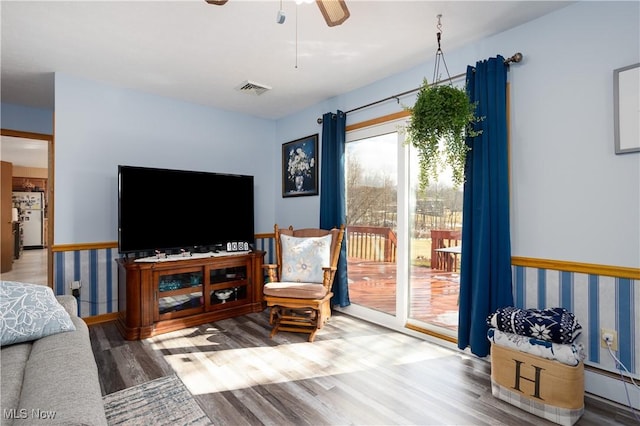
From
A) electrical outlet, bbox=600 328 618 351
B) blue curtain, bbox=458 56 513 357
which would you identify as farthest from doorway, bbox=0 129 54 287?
electrical outlet, bbox=600 328 618 351

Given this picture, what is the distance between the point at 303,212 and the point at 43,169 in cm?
900

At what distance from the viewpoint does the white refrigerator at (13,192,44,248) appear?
30.1 feet

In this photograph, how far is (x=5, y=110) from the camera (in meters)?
3.77

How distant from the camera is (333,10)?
168 cm

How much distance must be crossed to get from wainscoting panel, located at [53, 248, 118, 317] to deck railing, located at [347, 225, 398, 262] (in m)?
2.64

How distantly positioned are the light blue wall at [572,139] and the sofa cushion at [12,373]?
9.22ft

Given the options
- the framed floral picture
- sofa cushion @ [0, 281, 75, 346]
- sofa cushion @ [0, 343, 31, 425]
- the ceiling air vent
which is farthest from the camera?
the framed floral picture

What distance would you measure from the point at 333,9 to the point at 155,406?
2.47m

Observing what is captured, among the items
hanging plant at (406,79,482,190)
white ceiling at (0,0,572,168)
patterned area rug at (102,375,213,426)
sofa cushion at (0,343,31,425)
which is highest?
white ceiling at (0,0,572,168)

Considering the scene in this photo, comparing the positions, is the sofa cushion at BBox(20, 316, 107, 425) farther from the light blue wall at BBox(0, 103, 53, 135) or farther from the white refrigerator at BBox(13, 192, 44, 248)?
the white refrigerator at BBox(13, 192, 44, 248)

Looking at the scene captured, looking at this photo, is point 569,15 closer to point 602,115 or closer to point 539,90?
point 539,90

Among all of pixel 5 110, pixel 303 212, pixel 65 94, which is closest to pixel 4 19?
pixel 65 94

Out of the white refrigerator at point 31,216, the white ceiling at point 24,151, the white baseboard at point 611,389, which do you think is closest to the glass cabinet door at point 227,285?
the white baseboard at point 611,389

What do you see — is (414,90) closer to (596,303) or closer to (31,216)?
(596,303)
